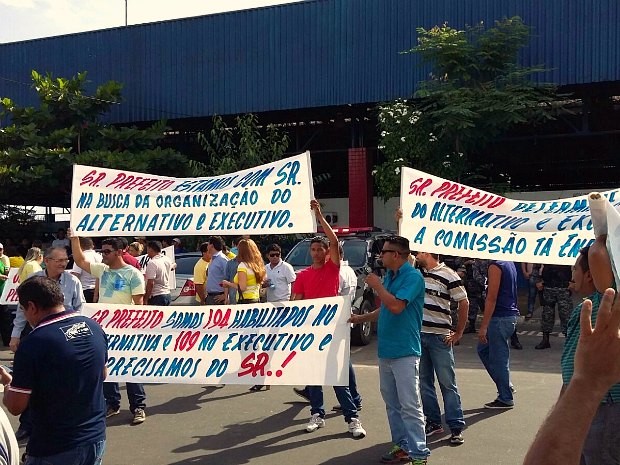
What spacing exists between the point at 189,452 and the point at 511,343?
6.56 m

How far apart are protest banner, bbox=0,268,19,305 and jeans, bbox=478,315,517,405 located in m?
6.57

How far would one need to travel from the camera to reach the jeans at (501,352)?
6.92 m

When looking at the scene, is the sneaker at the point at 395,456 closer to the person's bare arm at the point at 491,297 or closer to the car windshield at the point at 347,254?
the person's bare arm at the point at 491,297

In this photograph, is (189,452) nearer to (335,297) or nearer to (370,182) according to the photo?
(335,297)

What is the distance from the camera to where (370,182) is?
816 inches

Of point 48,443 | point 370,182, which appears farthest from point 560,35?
point 48,443

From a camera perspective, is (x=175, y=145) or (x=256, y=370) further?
(x=175, y=145)

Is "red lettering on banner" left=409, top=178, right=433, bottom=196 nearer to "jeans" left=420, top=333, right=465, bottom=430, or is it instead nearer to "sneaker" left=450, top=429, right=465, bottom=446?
"jeans" left=420, top=333, right=465, bottom=430

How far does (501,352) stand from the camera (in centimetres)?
691

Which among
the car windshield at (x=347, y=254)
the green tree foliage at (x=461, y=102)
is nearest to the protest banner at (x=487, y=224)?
the car windshield at (x=347, y=254)

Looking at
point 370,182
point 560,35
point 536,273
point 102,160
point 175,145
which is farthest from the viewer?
point 175,145

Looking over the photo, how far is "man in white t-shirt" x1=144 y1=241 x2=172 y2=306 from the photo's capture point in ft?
27.7

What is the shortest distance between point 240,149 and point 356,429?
544 inches

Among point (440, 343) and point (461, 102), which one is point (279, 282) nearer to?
point (440, 343)
